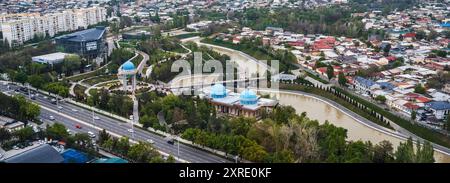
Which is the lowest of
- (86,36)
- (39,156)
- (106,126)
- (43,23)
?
(106,126)

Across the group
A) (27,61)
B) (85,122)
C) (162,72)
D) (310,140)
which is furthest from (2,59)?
(310,140)

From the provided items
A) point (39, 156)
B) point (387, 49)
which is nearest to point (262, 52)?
point (387, 49)

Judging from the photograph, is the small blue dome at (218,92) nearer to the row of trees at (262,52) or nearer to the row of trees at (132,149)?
the row of trees at (132,149)

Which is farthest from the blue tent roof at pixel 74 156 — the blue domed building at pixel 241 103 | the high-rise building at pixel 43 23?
the high-rise building at pixel 43 23

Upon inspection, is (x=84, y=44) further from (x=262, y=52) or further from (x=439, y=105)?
(x=439, y=105)

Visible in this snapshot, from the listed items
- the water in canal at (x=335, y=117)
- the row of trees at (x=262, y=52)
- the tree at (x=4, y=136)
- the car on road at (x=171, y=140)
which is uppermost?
the row of trees at (x=262, y=52)

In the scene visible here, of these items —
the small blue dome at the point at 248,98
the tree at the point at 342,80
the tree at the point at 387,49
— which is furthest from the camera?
the tree at the point at 387,49

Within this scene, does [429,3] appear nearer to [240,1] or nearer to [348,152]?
[240,1]
